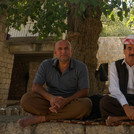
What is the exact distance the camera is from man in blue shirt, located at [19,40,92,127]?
8.34 feet

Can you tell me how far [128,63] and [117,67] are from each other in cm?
16

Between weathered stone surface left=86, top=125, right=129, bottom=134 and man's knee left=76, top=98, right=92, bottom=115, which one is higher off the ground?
man's knee left=76, top=98, right=92, bottom=115

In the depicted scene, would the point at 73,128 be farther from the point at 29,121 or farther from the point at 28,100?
the point at 28,100

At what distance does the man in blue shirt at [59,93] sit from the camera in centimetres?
254

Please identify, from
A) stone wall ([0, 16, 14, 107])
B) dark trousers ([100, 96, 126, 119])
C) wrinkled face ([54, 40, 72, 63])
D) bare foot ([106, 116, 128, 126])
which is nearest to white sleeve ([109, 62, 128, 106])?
dark trousers ([100, 96, 126, 119])

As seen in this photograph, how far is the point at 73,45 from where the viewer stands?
426 centimetres

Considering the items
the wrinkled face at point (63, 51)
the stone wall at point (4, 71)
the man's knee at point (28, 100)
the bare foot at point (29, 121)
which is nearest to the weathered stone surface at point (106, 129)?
the bare foot at point (29, 121)

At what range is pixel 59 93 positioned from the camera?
2.82m

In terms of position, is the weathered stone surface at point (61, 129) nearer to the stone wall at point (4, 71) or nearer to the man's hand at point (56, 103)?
the man's hand at point (56, 103)

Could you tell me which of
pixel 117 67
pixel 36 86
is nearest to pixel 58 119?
pixel 36 86

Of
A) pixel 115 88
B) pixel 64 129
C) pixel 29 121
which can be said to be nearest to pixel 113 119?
pixel 115 88

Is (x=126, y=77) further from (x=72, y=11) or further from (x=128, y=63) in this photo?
(x=72, y=11)

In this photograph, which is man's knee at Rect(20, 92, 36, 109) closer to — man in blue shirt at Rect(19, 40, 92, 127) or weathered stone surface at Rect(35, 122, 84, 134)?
man in blue shirt at Rect(19, 40, 92, 127)

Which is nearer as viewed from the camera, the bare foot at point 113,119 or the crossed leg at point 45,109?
the bare foot at point 113,119
